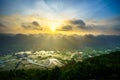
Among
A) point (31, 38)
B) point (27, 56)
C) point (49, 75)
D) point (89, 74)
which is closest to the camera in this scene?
point (89, 74)

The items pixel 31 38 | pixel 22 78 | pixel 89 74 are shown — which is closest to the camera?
pixel 89 74

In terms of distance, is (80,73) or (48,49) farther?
(48,49)

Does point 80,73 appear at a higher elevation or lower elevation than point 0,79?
higher

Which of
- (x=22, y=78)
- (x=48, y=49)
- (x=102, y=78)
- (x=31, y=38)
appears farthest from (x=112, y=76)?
(x=31, y=38)

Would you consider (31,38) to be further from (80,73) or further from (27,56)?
(80,73)

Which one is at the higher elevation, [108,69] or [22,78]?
[108,69]

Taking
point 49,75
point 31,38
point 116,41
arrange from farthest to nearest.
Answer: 1. point 31,38
2. point 116,41
3. point 49,75

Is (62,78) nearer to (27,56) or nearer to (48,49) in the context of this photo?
(27,56)

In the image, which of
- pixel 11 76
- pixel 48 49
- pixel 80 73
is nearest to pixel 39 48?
pixel 48 49

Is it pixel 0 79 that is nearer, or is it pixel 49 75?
pixel 49 75
